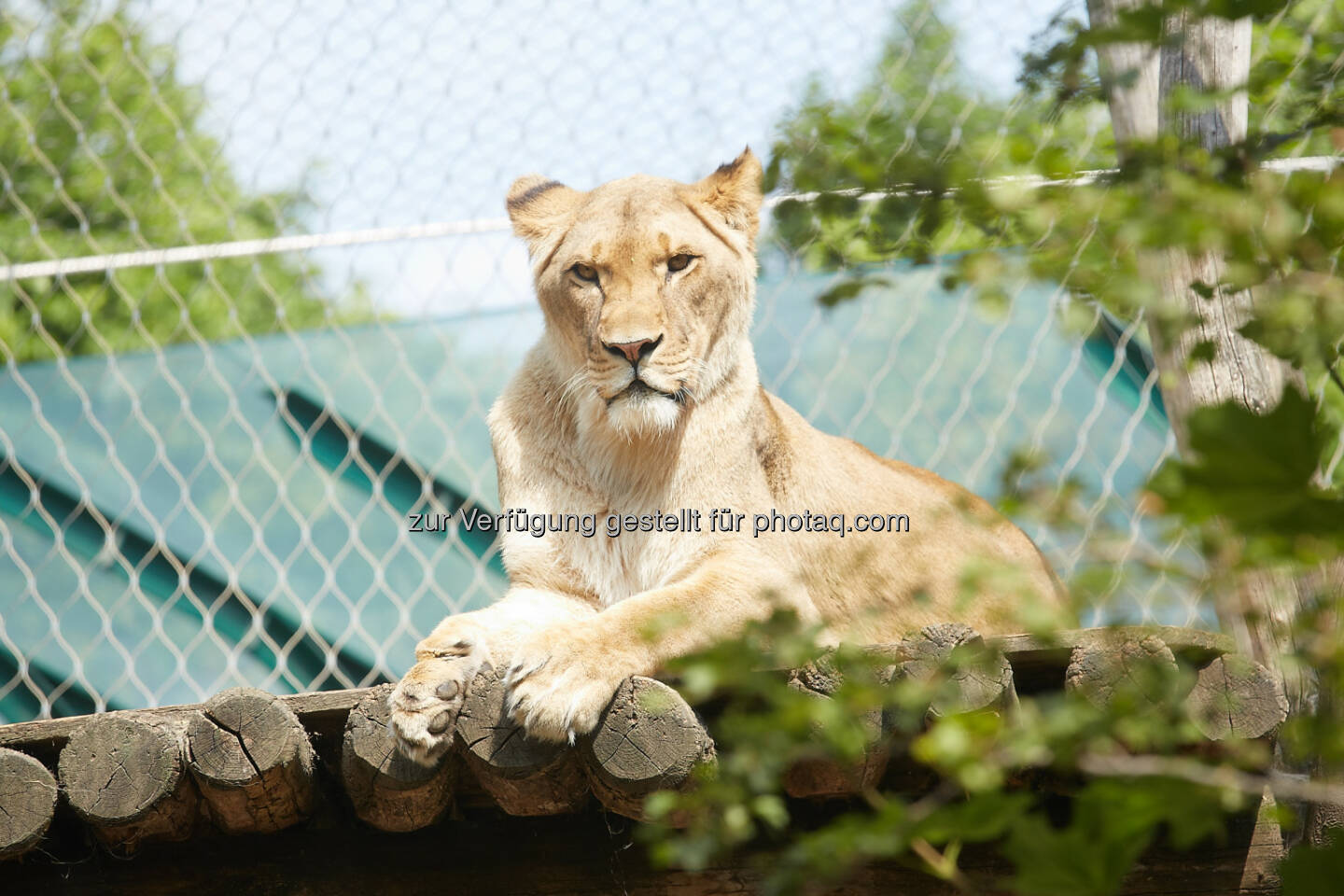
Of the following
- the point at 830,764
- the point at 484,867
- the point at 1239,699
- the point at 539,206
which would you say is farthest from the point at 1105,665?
the point at 539,206

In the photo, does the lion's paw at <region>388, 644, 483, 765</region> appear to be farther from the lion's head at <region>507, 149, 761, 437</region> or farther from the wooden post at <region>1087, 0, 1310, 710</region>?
the wooden post at <region>1087, 0, 1310, 710</region>

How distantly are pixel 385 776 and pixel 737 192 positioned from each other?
4.94ft

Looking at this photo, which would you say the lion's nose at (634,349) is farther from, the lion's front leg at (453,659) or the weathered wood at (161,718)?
the weathered wood at (161,718)

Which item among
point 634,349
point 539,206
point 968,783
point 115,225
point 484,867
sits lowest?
point 115,225

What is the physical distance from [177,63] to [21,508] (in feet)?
5.14

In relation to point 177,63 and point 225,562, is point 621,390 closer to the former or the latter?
point 225,562

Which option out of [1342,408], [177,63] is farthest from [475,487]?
[1342,408]

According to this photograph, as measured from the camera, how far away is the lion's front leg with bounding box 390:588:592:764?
1733mm

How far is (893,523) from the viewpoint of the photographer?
2.72 metres

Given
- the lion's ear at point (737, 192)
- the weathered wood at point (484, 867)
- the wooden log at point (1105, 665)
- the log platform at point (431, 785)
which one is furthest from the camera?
the lion's ear at point (737, 192)

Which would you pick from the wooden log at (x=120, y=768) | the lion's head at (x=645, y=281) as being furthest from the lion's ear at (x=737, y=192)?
the wooden log at (x=120, y=768)

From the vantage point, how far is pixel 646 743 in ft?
5.46

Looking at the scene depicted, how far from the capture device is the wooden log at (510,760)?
5.67 feet

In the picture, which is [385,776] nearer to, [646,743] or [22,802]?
[646,743]
